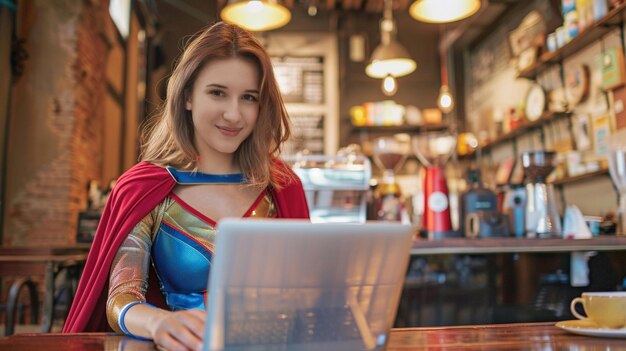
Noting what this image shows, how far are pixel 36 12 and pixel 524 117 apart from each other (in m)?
4.44

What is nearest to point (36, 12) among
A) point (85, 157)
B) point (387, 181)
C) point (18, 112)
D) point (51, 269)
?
point (18, 112)

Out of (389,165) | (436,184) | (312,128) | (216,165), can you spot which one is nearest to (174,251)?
(216,165)

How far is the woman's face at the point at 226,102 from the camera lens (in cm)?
118

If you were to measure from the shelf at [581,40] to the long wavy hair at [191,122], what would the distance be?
344cm

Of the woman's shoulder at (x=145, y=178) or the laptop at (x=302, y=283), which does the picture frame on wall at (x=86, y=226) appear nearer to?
the woman's shoulder at (x=145, y=178)

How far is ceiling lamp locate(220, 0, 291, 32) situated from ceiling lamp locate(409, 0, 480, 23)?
2.78 feet

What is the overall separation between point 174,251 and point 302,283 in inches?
28.4

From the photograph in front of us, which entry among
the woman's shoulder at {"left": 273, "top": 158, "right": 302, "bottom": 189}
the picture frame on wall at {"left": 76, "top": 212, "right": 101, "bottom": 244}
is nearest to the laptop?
the woman's shoulder at {"left": 273, "top": 158, "right": 302, "bottom": 189}

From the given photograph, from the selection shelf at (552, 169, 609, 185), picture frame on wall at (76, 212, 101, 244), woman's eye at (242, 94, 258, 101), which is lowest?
picture frame on wall at (76, 212, 101, 244)

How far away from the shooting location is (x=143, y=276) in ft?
3.69

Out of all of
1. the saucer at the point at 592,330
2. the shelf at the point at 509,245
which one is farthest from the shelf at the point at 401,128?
the saucer at the point at 592,330

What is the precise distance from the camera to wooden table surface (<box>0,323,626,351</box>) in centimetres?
80

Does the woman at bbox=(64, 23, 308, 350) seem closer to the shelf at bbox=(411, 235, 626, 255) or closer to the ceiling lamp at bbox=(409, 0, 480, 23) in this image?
the shelf at bbox=(411, 235, 626, 255)

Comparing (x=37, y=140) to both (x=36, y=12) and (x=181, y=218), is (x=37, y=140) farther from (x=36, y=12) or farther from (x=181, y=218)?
(x=181, y=218)
